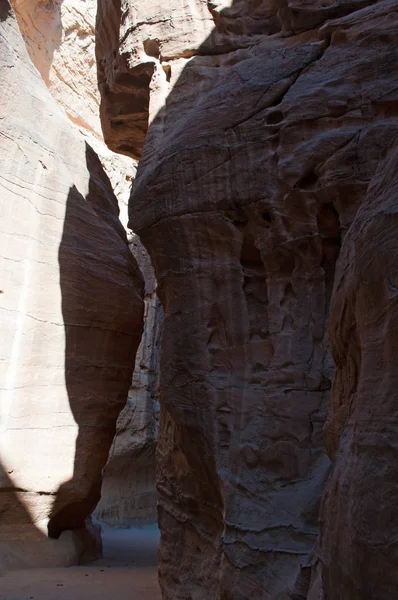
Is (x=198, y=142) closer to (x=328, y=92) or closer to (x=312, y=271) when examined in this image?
(x=328, y=92)

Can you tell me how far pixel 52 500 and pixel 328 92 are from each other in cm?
590

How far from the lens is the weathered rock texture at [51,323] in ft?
25.5

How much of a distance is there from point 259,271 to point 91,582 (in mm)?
4116

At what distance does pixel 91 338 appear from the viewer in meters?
8.56

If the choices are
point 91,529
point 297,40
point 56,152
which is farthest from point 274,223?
point 91,529

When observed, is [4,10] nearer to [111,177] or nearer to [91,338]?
[91,338]

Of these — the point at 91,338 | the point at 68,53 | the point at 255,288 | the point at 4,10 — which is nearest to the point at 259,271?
the point at 255,288

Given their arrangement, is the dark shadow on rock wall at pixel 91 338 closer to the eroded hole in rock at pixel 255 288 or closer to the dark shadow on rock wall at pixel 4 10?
the dark shadow on rock wall at pixel 4 10

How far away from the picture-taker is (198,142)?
6.01m

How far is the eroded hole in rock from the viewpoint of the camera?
571 cm

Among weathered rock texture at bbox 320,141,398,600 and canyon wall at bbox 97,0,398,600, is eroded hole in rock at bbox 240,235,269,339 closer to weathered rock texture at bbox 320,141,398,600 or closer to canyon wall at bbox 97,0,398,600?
canyon wall at bbox 97,0,398,600

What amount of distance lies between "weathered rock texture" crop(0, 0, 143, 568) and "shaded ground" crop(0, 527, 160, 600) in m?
0.41

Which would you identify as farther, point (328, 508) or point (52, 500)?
point (52, 500)

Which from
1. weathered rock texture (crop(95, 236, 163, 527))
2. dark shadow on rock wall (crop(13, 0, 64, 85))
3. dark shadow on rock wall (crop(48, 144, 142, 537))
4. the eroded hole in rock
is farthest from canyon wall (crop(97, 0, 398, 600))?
dark shadow on rock wall (crop(13, 0, 64, 85))
